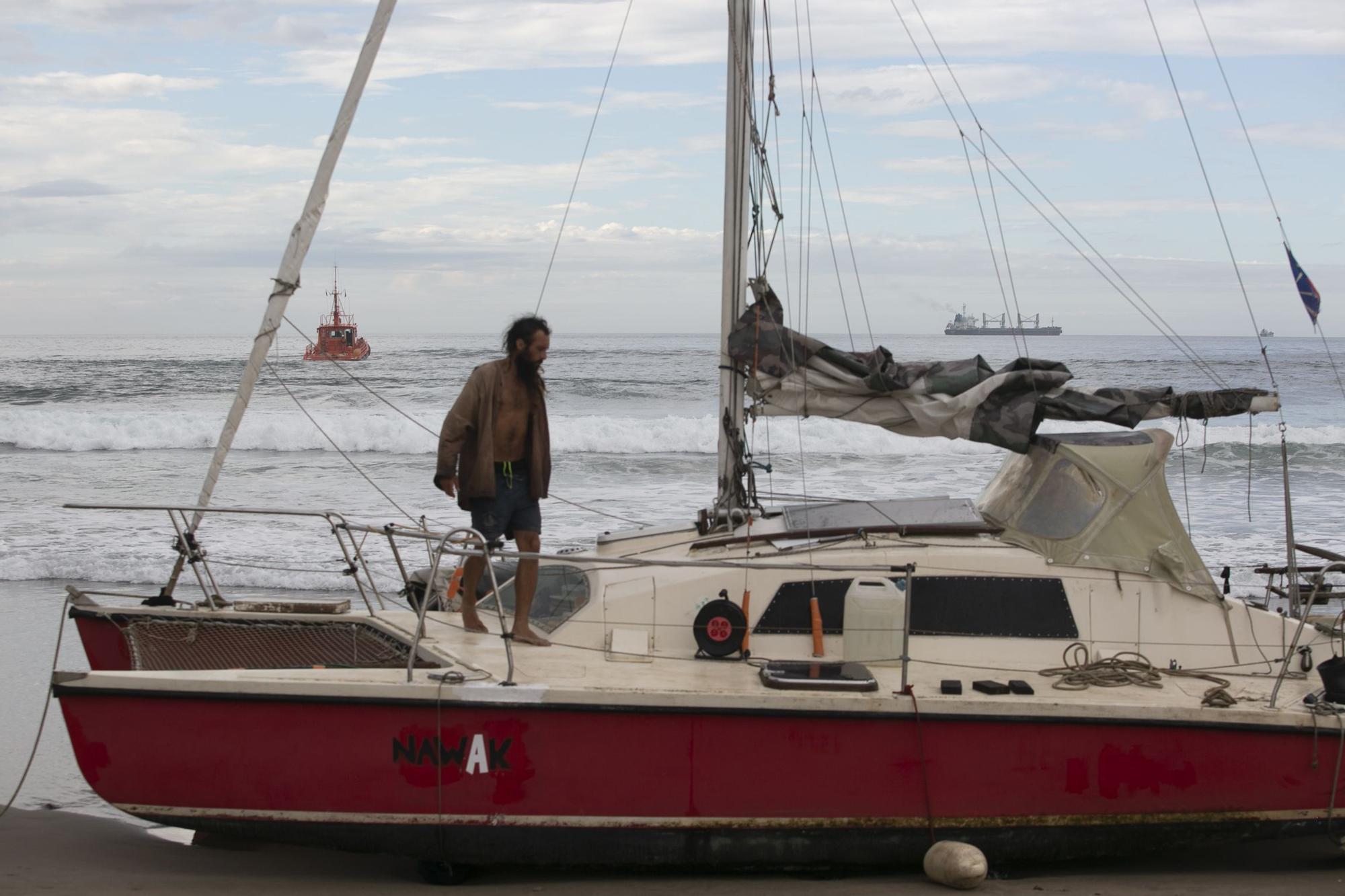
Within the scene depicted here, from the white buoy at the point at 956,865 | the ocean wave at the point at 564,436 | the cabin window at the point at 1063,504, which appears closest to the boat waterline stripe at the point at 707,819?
the white buoy at the point at 956,865

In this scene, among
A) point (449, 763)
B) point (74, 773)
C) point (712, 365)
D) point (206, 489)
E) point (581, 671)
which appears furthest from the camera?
point (712, 365)

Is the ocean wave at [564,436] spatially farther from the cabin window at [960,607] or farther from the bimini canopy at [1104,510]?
the cabin window at [960,607]

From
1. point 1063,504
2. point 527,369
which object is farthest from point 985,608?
point 527,369

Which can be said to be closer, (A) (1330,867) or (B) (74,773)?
(A) (1330,867)

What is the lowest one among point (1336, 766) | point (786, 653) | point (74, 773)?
point (74, 773)

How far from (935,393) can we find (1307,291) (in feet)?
7.04

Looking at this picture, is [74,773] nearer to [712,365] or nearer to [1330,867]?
[1330,867]

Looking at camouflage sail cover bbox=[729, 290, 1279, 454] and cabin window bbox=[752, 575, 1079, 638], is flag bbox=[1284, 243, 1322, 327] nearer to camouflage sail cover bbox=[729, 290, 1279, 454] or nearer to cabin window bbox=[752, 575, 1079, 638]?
camouflage sail cover bbox=[729, 290, 1279, 454]

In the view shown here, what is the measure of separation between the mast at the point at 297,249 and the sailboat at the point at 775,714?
0.19 metres

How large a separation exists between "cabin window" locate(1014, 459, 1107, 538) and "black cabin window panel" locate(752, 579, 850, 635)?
117 centimetres

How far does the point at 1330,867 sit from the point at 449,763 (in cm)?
425

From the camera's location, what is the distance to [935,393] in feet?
23.1

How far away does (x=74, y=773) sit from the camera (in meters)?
7.35

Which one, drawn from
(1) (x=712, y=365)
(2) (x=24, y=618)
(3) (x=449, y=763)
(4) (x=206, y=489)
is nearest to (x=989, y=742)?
(3) (x=449, y=763)
